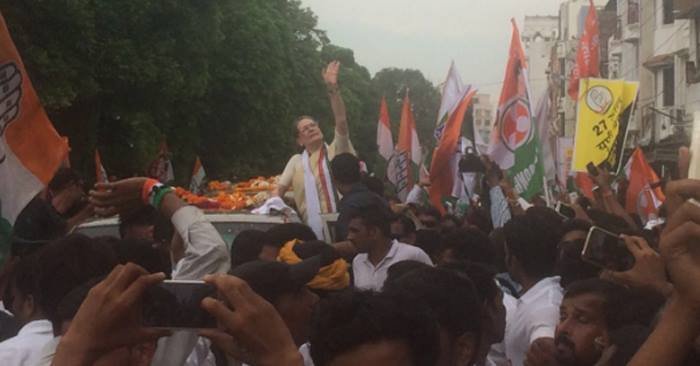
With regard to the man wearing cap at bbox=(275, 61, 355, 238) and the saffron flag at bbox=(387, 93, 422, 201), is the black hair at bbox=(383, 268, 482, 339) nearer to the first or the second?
the man wearing cap at bbox=(275, 61, 355, 238)

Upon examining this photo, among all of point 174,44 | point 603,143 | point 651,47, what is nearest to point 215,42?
point 174,44

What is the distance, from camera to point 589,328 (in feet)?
13.7

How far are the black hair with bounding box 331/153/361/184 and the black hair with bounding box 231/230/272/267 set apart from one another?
279 cm

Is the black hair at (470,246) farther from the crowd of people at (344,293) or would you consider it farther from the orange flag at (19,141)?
the orange flag at (19,141)

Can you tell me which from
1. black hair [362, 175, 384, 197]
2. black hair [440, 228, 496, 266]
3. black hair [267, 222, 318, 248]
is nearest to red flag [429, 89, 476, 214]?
black hair [362, 175, 384, 197]

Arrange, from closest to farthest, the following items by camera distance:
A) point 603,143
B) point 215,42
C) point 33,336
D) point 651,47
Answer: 1. point 33,336
2. point 603,143
3. point 215,42
4. point 651,47

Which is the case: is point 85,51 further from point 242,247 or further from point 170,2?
point 242,247

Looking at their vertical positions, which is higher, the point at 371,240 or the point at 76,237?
the point at 76,237

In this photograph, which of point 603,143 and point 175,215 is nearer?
point 175,215

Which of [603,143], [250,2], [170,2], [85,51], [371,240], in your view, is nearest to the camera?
[371,240]

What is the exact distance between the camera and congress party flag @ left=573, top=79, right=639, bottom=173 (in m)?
13.4

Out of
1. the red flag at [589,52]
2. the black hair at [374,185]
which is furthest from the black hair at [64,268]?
the red flag at [589,52]

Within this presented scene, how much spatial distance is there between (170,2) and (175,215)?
24809mm

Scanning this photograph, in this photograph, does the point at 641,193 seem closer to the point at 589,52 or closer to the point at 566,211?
the point at 566,211
